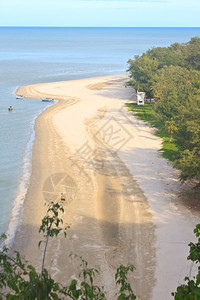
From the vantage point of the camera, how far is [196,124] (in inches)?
1129

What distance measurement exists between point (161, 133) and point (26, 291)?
1642 inches

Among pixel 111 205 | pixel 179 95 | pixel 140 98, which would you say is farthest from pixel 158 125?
pixel 111 205

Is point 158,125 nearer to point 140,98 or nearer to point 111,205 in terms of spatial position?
point 140,98

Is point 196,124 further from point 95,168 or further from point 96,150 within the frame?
point 96,150

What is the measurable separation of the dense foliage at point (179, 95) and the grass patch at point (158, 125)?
Result: 1.06 m

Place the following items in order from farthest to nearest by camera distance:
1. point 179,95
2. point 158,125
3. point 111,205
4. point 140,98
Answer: point 140,98, point 158,125, point 179,95, point 111,205

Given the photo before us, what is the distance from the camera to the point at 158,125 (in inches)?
2028

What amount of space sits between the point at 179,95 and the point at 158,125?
603 cm

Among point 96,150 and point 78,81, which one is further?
point 78,81

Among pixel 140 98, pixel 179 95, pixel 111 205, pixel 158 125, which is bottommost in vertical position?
pixel 111 205

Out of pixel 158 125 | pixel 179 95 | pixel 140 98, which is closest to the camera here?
pixel 179 95

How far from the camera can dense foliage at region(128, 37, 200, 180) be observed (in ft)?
90.5

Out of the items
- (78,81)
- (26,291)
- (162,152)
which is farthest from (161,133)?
(78,81)

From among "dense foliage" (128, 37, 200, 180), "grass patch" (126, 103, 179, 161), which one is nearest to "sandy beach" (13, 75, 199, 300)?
"grass patch" (126, 103, 179, 161)
